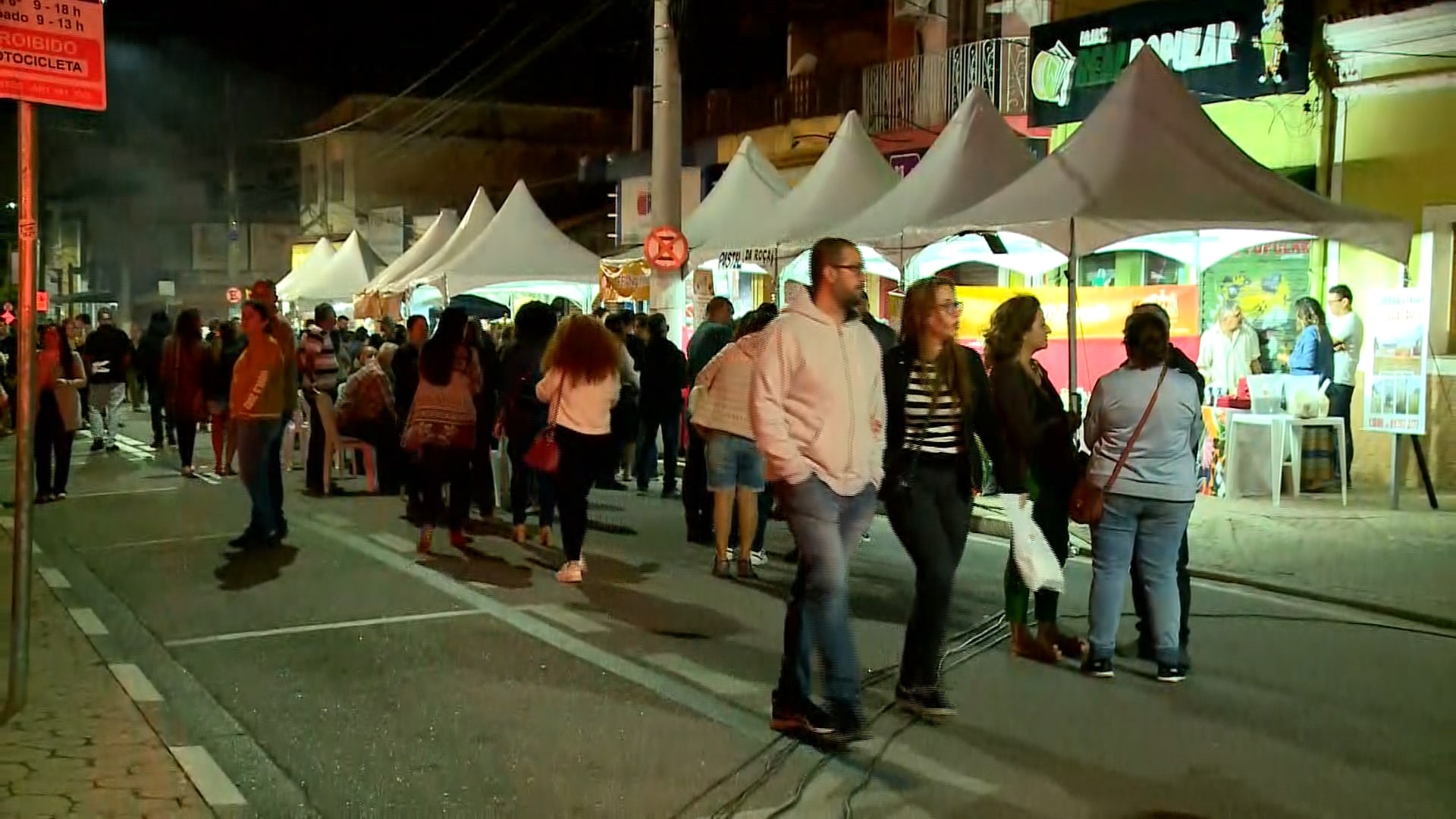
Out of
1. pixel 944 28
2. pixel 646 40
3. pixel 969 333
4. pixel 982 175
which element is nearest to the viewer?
pixel 982 175

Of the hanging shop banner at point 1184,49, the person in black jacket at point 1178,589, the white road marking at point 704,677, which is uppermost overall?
the hanging shop banner at point 1184,49

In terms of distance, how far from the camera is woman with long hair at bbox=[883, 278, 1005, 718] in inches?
232

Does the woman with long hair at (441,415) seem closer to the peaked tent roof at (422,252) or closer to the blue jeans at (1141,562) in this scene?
the blue jeans at (1141,562)

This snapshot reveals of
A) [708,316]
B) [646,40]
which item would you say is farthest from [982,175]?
[646,40]

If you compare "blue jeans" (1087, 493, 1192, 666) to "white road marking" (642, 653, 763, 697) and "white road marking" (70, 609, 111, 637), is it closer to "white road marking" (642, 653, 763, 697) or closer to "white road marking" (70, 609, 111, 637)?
"white road marking" (642, 653, 763, 697)

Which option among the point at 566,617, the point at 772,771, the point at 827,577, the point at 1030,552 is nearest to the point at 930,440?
the point at 827,577

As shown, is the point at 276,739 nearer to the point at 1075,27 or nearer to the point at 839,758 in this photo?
the point at 839,758

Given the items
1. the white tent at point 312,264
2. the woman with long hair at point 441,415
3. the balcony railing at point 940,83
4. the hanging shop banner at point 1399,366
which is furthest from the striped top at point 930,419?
the white tent at point 312,264

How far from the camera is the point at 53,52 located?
5.75 m

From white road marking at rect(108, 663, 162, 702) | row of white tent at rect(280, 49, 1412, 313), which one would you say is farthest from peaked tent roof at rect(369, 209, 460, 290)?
white road marking at rect(108, 663, 162, 702)

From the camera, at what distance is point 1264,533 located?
11172 mm

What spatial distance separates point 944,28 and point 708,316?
11907 millimetres

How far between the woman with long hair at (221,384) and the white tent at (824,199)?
5487 millimetres

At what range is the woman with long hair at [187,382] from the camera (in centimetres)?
1602
